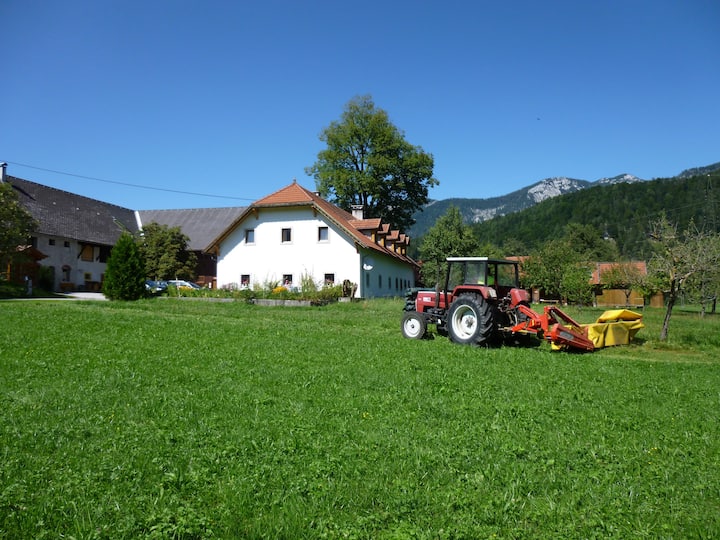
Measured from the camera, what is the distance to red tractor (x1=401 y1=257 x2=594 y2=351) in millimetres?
11875

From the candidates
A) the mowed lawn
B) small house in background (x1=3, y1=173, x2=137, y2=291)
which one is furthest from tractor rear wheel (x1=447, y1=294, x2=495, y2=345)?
small house in background (x1=3, y1=173, x2=137, y2=291)

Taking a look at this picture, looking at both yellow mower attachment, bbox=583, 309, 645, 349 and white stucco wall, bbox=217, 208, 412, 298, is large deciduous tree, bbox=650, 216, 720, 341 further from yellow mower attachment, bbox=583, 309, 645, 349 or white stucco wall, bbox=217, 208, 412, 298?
white stucco wall, bbox=217, 208, 412, 298

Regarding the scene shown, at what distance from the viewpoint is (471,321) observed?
Answer: 12.5m

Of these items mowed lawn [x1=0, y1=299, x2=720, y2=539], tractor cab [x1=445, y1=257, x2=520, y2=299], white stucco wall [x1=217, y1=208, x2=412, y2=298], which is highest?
white stucco wall [x1=217, y1=208, x2=412, y2=298]

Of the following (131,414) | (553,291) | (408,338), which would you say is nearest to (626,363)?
(408,338)

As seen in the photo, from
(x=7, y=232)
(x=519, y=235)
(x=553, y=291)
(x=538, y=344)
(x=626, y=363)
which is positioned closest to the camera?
(x=626, y=363)

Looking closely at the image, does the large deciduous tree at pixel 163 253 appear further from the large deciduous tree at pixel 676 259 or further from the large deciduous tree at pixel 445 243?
the large deciduous tree at pixel 676 259

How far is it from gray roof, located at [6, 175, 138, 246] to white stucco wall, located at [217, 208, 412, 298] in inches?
582

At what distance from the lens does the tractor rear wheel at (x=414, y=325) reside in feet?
44.1

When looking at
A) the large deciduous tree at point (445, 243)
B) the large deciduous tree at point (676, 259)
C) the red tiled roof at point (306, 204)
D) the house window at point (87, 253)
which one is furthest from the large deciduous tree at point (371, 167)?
the large deciduous tree at point (676, 259)

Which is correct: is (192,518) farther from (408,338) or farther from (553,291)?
(553,291)

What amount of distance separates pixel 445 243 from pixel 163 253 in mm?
24303

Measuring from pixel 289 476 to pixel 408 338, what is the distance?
9.69 metres

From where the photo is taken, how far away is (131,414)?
17.8 feet
